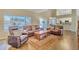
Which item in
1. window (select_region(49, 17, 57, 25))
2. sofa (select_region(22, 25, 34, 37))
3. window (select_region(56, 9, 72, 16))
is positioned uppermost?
window (select_region(56, 9, 72, 16))

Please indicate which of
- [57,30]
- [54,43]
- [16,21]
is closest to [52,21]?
[57,30]

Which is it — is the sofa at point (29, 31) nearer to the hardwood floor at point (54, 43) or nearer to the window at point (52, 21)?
the hardwood floor at point (54, 43)

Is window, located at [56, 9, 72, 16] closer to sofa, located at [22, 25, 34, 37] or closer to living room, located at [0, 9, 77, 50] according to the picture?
living room, located at [0, 9, 77, 50]

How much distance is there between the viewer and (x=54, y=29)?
266cm

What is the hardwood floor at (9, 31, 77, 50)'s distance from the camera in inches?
104

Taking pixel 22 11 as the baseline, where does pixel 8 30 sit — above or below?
below

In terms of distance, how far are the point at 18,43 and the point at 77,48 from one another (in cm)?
120

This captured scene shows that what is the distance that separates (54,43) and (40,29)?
1.32ft

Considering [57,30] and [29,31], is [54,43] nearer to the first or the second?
[57,30]

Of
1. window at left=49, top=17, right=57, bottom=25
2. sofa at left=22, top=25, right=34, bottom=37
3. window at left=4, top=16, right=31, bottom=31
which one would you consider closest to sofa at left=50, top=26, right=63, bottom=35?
window at left=49, top=17, right=57, bottom=25

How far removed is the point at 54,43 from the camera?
2.67 metres
